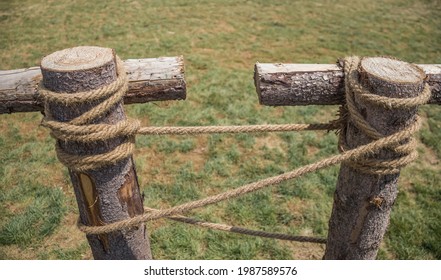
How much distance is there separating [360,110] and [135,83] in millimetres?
1093

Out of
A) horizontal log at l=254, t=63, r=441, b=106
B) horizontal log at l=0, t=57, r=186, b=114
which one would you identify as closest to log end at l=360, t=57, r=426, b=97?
horizontal log at l=254, t=63, r=441, b=106

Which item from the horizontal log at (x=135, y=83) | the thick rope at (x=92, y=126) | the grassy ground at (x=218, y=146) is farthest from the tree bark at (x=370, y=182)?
the grassy ground at (x=218, y=146)

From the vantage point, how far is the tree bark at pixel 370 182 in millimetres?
1567

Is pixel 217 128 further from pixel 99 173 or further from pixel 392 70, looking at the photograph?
pixel 392 70

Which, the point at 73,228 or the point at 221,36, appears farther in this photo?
the point at 221,36

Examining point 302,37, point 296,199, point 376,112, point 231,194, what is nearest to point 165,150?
point 296,199

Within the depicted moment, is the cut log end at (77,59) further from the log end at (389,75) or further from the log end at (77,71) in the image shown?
the log end at (389,75)

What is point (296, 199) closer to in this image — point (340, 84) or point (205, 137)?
point (205, 137)

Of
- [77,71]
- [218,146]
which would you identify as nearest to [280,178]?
[77,71]

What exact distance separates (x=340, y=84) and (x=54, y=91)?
52.7 inches

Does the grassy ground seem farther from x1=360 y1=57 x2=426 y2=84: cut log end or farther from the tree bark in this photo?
x1=360 y1=57 x2=426 y2=84: cut log end

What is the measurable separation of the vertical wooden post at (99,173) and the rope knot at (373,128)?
3.54 feet

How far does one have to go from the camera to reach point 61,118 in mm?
1558

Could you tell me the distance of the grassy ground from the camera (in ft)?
11.6
